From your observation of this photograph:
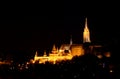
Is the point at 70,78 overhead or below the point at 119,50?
below

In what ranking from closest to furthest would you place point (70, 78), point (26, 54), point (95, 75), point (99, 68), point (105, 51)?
point (95, 75) → point (70, 78) → point (99, 68) → point (105, 51) → point (26, 54)

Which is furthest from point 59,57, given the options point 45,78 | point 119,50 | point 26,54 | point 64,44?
point 119,50

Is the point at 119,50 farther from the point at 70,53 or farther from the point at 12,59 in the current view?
the point at 12,59

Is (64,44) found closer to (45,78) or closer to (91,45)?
(91,45)

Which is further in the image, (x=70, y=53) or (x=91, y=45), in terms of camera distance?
(x=70, y=53)

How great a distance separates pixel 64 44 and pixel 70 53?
1096cm

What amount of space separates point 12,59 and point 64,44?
22.4 m

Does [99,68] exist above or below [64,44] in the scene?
below

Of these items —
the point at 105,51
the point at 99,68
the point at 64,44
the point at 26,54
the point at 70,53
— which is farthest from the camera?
the point at 26,54

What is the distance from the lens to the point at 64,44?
109875 mm

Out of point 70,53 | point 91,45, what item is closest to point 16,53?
point 70,53

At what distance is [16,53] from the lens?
12362 centimetres

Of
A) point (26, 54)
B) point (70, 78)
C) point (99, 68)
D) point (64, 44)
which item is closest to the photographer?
point (70, 78)

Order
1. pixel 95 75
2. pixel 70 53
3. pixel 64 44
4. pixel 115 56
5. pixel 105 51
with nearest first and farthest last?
pixel 115 56 < pixel 95 75 < pixel 105 51 < pixel 70 53 < pixel 64 44
